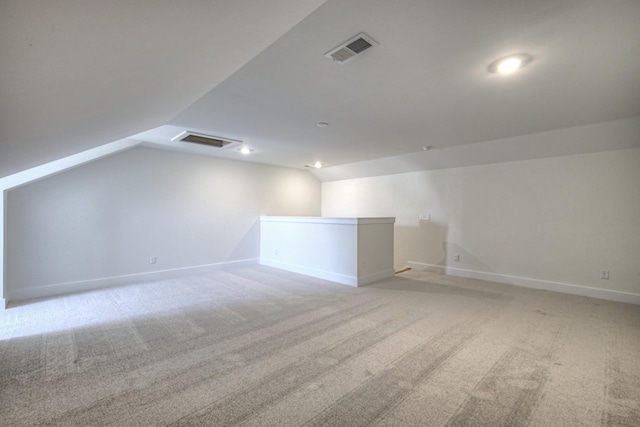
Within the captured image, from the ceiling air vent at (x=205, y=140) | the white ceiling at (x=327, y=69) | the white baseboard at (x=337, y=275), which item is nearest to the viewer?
the white ceiling at (x=327, y=69)

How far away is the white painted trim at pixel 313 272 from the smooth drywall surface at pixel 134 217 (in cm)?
56

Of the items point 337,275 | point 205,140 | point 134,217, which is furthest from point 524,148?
point 134,217

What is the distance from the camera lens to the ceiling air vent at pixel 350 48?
6.23 ft

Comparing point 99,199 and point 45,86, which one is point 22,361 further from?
point 99,199

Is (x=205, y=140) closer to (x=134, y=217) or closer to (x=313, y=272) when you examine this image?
(x=134, y=217)

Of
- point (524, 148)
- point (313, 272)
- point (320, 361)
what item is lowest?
point (320, 361)

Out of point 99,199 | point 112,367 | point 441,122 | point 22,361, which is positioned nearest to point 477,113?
point 441,122

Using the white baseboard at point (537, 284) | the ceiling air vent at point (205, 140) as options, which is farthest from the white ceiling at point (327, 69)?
the white baseboard at point (537, 284)

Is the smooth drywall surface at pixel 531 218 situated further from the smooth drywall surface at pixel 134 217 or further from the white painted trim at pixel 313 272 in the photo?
the smooth drywall surface at pixel 134 217

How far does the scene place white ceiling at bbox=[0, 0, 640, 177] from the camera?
124cm

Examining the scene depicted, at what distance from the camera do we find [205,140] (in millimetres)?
4637

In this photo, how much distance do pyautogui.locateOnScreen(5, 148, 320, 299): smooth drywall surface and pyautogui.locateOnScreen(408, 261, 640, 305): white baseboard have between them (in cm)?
413

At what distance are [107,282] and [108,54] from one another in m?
4.67

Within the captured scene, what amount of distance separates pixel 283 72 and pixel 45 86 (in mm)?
1594
